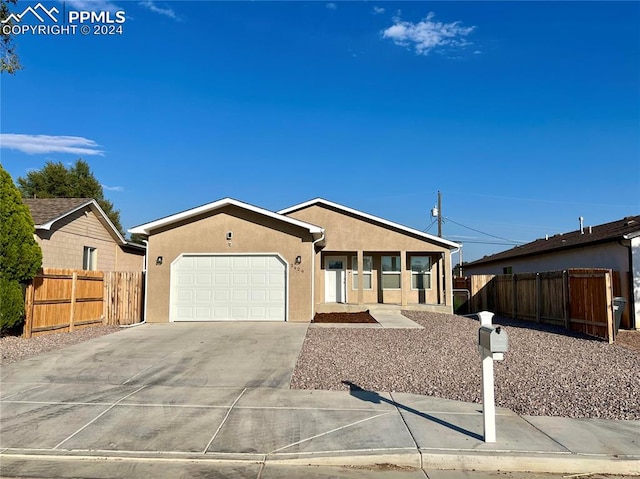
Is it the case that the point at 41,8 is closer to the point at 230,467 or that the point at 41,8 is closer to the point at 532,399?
the point at 230,467

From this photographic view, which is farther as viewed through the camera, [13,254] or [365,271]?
[365,271]

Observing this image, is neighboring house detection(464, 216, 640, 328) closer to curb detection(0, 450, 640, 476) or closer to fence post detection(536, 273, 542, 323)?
fence post detection(536, 273, 542, 323)

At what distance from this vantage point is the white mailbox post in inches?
201

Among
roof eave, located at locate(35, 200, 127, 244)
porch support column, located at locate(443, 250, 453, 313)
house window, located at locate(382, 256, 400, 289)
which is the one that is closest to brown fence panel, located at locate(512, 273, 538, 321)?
porch support column, located at locate(443, 250, 453, 313)

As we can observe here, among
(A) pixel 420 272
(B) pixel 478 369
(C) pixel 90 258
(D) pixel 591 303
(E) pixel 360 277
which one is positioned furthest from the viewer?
(A) pixel 420 272

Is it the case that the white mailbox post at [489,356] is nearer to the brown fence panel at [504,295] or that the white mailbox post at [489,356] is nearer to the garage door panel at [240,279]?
the garage door panel at [240,279]

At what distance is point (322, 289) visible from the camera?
21.3m

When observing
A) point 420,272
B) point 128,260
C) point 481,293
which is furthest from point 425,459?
point 128,260

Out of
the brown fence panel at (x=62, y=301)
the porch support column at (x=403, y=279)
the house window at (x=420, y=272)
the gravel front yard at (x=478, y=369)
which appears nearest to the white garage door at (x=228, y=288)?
the brown fence panel at (x=62, y=301)

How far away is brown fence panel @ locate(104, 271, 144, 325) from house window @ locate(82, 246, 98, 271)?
4.98 metres

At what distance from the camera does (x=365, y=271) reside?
71.5ft

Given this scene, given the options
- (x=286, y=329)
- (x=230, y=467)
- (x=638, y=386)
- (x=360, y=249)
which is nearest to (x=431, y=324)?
(x=286, y=329)

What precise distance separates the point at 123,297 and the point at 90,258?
5926mm

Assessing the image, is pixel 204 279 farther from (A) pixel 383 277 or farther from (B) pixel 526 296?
(B) pixel 526 296
